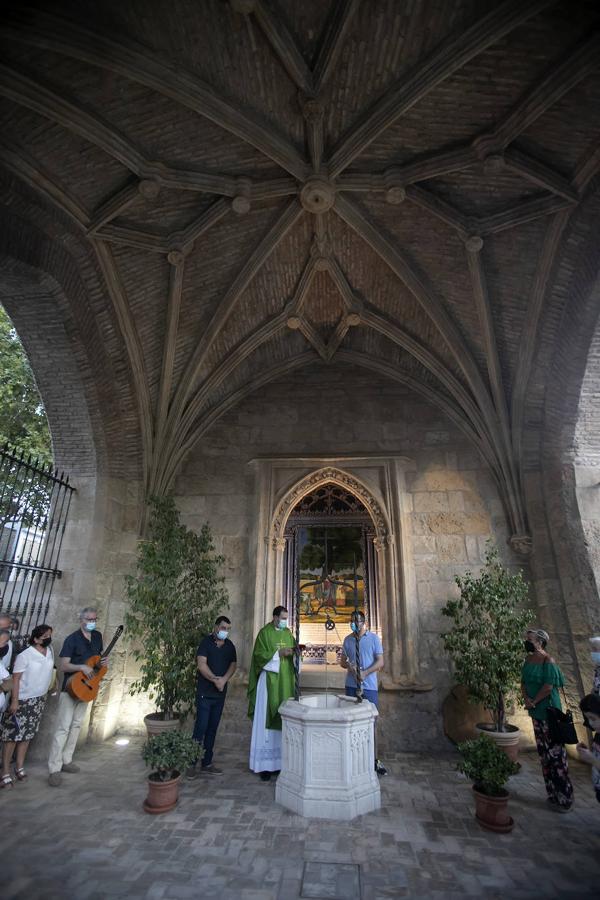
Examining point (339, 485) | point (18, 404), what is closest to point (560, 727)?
point (339, 485)

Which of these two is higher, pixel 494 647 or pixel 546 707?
pixel 494 647

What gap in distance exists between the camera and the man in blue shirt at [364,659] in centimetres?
526

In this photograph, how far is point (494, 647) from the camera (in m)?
5.38

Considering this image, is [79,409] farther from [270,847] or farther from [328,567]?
[270,847]

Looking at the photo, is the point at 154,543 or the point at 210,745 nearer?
the point at 210,745

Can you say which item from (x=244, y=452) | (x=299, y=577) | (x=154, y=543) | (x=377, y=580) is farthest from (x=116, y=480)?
(x=377, y=580)

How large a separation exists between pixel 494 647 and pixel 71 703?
4770 mm

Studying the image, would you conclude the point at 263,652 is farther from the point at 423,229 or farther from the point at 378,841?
the point at 423,229

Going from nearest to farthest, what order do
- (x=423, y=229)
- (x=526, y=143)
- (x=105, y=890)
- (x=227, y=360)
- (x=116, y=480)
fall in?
(x=105, y=890) < (x=526, y=143) < (x=423, y=229) < (x=116, y=480) < (x=227, y=360)

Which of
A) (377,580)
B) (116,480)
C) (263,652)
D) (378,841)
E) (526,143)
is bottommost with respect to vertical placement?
(378,841)

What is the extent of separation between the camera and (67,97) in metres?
4.23

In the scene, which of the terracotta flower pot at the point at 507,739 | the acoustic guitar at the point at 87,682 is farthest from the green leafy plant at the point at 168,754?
the terracotta flower pot at the point at 507,739

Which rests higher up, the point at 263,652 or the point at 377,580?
the point at 377,580

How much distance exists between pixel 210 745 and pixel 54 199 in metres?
6.24
